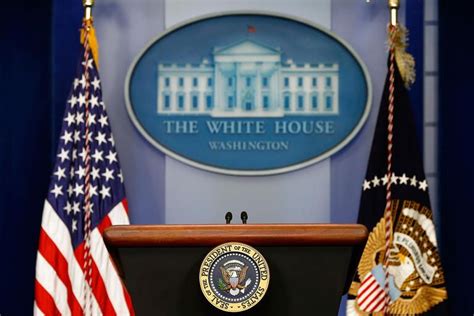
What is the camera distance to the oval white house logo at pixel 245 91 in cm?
452

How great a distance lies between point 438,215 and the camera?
4.52m

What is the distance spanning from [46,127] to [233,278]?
269 centimetres

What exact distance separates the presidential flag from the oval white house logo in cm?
26

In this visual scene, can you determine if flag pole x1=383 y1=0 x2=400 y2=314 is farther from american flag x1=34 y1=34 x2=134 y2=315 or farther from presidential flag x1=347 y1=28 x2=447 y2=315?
american flag x1=34 y1=34 x2=134 y2=315

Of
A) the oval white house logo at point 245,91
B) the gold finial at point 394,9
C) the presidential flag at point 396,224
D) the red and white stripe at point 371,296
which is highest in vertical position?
the gold finial at point 394,9

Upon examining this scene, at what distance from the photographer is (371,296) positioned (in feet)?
13.6

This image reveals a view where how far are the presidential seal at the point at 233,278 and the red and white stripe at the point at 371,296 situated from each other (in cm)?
220

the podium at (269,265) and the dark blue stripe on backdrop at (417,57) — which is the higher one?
the dark blue stripe on backdrop at (417,57)

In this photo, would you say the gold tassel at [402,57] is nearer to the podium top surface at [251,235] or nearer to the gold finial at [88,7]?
the gold finial at [88,7]
